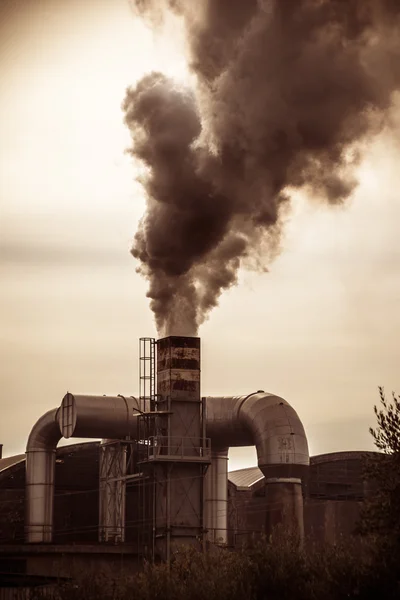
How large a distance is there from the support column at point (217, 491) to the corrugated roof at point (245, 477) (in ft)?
15.9

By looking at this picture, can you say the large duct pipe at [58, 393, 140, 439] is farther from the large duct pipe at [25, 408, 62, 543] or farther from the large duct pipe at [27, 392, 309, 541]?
the large duct pipe at [25, 408, 62, 543]

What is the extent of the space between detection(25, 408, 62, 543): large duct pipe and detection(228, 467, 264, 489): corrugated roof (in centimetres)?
959

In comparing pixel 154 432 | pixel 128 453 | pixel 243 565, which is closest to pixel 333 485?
pixel 128 453

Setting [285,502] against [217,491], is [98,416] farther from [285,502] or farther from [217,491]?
[285,502]

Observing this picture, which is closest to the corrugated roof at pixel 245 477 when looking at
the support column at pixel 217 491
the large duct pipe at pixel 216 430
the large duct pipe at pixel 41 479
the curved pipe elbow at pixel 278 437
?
the support column at pixel 217 491

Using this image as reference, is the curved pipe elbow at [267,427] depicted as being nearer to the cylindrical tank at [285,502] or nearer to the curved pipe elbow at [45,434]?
the cylindrical tank at [285,502]

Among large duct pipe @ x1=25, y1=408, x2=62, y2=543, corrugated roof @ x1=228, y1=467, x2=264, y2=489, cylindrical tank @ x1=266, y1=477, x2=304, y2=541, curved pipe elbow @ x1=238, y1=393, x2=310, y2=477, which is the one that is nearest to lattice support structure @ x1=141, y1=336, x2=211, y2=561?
curved pipe elbow @ x1=238, y1=393, x2=310, y2=477

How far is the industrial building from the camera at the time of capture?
43219mm

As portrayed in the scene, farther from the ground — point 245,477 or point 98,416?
point 98,416

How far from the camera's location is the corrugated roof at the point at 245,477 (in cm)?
5634

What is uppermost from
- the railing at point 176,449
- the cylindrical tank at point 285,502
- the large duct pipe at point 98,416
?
the large duct pipe at point 98,416

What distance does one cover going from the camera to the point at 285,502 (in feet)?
141

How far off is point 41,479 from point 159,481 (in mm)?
7566

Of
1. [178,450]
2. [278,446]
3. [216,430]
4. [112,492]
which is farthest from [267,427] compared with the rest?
[112,492]
